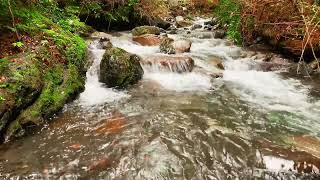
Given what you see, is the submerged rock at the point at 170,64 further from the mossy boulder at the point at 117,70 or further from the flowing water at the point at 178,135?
the mossy boulder at the point at 117,70

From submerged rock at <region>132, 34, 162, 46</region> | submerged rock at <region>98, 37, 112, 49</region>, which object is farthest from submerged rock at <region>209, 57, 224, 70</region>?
submerged rock at <region>98, 37, 112, 49</region>

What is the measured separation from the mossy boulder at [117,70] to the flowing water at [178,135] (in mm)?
291

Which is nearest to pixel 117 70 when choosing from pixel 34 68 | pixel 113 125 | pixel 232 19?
pixel 34 68

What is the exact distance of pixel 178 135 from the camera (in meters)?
6.02

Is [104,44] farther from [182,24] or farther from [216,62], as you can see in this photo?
[182,24]

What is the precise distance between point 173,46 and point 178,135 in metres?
6.53

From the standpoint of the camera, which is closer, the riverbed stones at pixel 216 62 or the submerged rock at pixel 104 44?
the riverbed stones at pixel 216 62

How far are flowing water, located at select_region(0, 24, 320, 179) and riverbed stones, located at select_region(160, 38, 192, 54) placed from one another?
93.6 inches

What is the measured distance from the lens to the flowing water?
16.2 ft

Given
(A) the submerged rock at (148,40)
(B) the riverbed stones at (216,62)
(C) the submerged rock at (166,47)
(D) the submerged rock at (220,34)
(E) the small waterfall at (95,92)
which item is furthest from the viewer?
(D) the submerged rock at (220,34)

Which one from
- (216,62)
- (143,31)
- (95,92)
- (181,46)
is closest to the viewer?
(95,92)

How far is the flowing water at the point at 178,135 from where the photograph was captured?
494cm

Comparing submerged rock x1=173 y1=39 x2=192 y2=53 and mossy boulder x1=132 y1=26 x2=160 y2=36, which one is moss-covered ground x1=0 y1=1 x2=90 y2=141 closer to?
submerged rock x1=173 y1=39 x2=192 y2=53

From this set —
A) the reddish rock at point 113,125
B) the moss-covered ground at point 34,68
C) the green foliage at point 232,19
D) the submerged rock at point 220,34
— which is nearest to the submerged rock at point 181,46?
the green foliage at point 232,19
